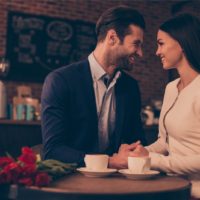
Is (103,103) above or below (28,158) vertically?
above

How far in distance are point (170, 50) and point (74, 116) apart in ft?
2.05

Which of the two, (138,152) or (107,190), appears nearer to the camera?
(107,190)

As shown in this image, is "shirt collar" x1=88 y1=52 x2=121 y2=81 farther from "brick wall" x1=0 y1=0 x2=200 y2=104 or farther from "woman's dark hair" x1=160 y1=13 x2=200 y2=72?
"brick wall" x1=0 y1=0 x2=200 y2=104

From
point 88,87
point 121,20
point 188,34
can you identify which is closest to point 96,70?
point 88,87

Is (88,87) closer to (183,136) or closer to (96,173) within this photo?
(183,136)

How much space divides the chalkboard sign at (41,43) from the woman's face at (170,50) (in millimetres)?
3102

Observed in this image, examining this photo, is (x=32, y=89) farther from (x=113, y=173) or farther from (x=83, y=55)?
(x=113, y=173)

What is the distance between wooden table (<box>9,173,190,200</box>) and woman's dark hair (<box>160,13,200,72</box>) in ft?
2.61

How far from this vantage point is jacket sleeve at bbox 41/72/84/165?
6.90ft

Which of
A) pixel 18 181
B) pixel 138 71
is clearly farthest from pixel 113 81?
pixel 138 71

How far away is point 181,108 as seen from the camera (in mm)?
2229

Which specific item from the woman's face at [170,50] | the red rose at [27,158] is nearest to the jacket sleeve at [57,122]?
the red rose at [27,158]

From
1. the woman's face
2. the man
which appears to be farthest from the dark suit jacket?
the woman's face

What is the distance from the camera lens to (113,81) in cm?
257
